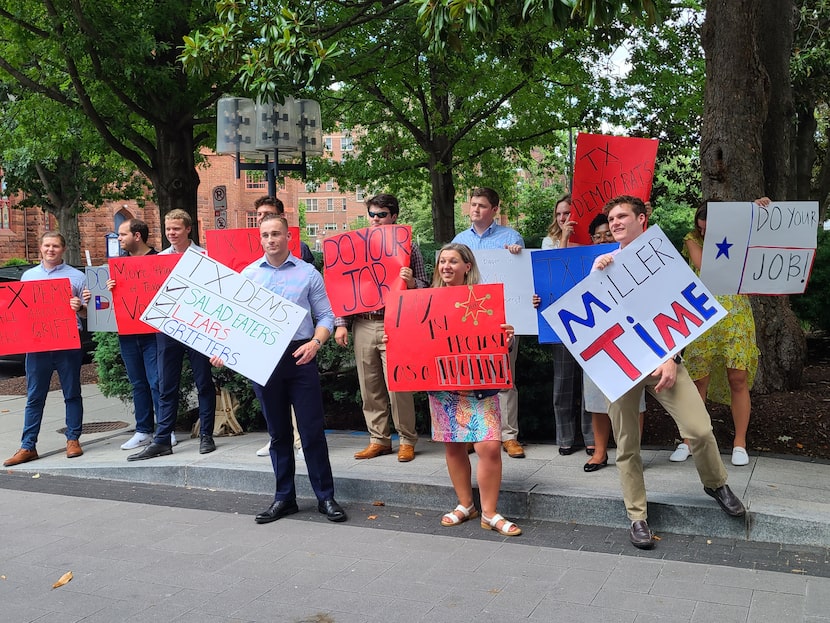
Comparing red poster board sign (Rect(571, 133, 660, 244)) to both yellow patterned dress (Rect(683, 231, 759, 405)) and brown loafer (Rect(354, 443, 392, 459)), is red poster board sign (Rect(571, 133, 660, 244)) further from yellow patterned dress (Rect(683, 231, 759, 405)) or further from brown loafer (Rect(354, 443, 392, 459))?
brown loafer (Rect(354, 443, 392, 459))

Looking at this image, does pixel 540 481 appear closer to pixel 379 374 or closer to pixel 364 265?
pixel 379 374

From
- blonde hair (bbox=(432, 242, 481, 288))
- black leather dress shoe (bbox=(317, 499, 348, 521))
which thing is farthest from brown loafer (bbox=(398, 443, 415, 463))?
blonde hair (bbox=(432, 242, 481, 288))

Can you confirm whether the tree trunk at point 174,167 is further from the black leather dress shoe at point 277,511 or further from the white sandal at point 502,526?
the white sandal at point 502,526

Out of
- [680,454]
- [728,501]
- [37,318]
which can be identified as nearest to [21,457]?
[37,318]

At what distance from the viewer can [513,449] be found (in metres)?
6.72

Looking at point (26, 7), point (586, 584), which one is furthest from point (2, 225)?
point (586, 584)

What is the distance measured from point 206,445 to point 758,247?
15.5 feet

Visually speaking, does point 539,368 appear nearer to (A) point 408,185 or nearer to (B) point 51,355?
(B) point 51,355

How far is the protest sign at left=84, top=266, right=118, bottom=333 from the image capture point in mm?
7926

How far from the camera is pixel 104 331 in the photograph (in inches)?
318

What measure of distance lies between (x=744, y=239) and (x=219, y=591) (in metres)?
4.04

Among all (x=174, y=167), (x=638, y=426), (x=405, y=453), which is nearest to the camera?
(x=638, y=426)

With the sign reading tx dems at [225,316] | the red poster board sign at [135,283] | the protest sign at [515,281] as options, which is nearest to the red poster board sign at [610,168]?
the protest sign at [515,281]

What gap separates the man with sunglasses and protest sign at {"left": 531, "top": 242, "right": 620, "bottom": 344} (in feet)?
3.23
